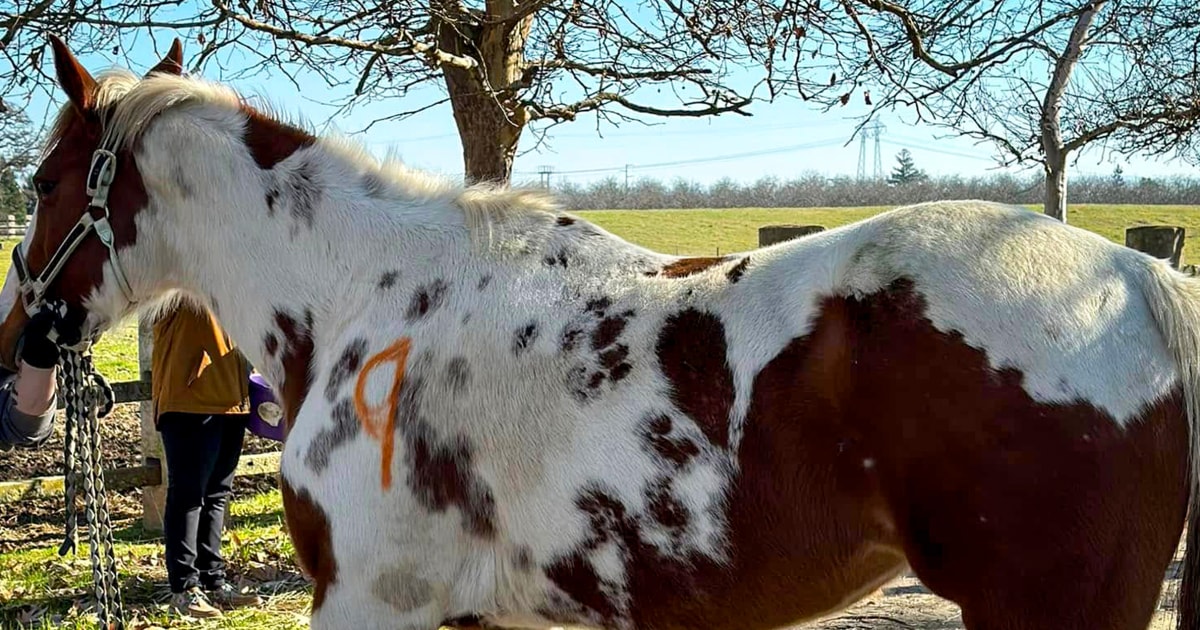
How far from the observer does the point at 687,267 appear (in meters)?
2.38

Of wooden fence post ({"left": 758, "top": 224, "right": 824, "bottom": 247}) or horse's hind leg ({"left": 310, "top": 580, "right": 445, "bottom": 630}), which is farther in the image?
wooden fence post ({"left": 758, "top": 224, "right": 824, "bottom": 247})

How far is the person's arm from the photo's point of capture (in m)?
2.83

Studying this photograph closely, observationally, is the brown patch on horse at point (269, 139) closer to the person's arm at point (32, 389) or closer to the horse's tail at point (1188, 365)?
the person's arm at point (32, 389)

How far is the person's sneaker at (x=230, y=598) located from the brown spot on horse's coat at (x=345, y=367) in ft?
8.57

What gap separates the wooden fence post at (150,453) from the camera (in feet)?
18.7

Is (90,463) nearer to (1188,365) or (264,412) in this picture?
(264,412)

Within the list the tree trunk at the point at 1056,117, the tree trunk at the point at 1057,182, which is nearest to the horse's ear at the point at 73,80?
the tree trunk at the point at 1056,117

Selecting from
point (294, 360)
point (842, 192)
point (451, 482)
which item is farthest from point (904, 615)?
point (842, 192)

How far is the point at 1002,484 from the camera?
1.86m

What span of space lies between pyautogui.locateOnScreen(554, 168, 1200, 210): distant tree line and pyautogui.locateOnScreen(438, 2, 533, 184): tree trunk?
26.6 meters

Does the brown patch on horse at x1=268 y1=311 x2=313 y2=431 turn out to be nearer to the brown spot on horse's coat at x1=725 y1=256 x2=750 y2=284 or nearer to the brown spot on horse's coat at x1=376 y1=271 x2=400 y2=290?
the brown spot on horse's coat at x1=376 y1=271 x2=400 y2=290

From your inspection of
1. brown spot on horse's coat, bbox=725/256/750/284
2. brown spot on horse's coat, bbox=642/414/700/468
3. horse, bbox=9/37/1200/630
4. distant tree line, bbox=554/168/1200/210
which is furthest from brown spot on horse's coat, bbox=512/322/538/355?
distant tree line, bbox=554/168/1200/210

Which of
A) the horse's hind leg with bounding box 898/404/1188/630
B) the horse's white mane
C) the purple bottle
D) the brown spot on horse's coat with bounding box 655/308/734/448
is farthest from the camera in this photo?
the purple bottle

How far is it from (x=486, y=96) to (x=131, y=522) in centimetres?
371
